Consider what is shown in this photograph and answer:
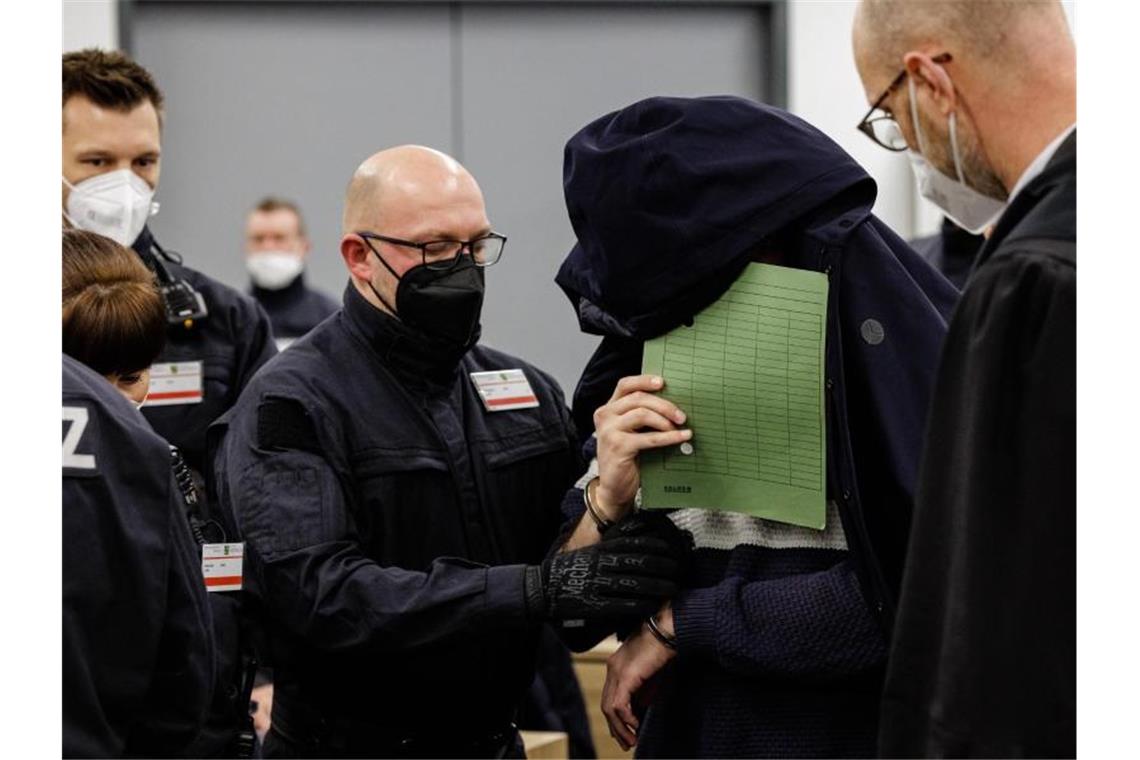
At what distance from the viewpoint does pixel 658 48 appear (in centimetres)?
596

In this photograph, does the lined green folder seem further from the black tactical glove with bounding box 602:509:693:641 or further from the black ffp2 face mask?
the black ffp2 face mask

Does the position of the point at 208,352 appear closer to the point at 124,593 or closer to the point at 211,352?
the point at 211,352

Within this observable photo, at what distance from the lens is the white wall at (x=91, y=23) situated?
18.4ft

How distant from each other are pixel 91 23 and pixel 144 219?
10.1 feet

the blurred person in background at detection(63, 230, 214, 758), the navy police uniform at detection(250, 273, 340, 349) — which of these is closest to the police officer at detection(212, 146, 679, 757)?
the blurred person in background at detection(63, 230, 214, 758)

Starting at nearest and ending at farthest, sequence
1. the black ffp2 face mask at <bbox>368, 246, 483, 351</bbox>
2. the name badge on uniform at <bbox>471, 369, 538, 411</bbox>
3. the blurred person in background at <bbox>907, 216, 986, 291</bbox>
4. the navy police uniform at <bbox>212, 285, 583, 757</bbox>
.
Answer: the navy police uniform at <bbox>212, 285, 583, 757</bbox> < the black ffp2 face mask at <bbox>368, 246, 483, 351</bbox> < the name badge on uniform at <bbox>471, 369, 538, 411</bbox> < the blurred person in background at <bbox>907, 216, 986, 291</bbox>

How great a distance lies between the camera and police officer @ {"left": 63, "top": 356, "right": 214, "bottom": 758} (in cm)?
152

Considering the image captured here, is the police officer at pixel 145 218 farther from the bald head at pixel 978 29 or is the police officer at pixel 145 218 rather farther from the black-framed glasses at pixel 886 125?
the bald head at pixel 978 29

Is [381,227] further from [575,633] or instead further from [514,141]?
[514,141]

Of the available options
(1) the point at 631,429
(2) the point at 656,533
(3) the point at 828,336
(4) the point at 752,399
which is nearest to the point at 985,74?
(3) the point at 828,336

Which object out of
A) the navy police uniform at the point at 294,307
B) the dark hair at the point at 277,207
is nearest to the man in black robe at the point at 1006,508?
the navy police uniform at the point at 294,307

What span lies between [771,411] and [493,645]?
71cm

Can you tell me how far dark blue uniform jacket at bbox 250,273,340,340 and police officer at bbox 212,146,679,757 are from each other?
9.64 feet
